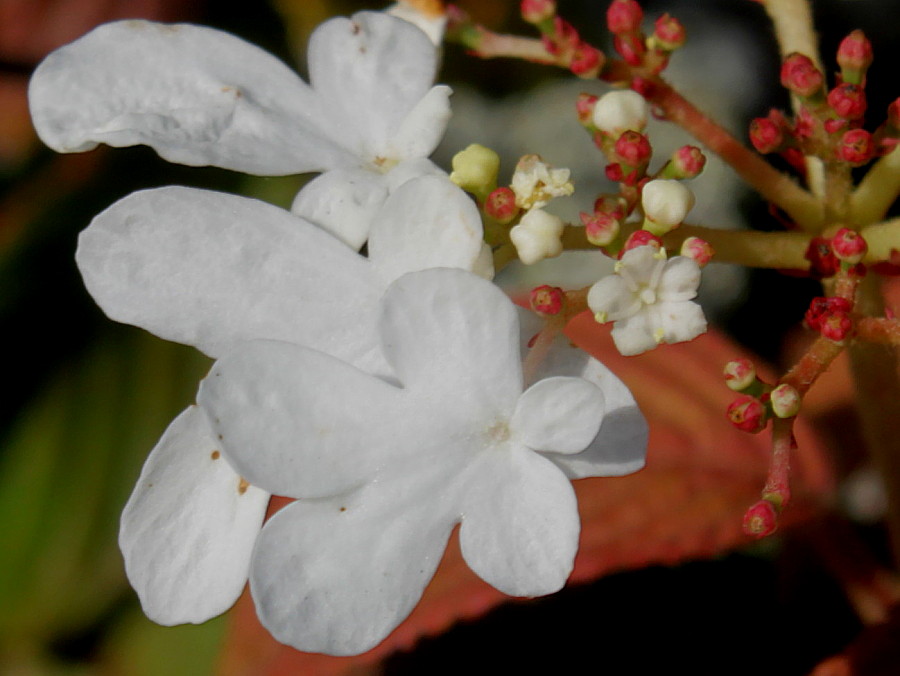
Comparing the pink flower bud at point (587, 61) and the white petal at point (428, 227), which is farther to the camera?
the pink flower bud at point (587, 61)

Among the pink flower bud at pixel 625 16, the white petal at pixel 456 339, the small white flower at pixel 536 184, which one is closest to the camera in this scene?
the white petal at pixel 456 339

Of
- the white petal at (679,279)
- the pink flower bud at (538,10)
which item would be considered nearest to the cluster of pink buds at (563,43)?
the pink flower bud at (538,10)

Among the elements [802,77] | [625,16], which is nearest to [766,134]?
[802,77]

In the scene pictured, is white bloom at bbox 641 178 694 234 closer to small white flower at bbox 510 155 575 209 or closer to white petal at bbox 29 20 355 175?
small white flower at bbox 510 155 575 209

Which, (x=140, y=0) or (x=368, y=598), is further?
(x=140, y=0)

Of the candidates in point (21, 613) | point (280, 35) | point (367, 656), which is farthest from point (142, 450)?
point (280, 35)

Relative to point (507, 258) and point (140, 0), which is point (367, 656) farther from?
point (140, 0)

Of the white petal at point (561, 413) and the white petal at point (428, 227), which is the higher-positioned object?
the white petal at point (428, 227)

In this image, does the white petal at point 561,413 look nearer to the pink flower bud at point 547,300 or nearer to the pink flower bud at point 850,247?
the pink flower bud at point 547,300
